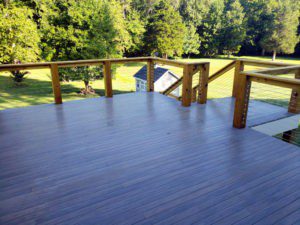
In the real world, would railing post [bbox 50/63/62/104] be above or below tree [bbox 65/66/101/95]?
above

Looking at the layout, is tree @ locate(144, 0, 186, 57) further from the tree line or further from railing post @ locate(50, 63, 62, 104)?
railing post @ locate(50, 63, 62, 104)

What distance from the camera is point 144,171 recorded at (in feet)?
8.75

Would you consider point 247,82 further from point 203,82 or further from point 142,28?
point 142,28

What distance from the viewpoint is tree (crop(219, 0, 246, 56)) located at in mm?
31219

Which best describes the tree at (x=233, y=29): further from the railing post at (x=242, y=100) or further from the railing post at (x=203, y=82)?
the railing post at (x=242, y=100)

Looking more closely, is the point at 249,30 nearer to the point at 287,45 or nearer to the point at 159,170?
the point at 287,45

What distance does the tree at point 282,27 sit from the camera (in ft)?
96.2

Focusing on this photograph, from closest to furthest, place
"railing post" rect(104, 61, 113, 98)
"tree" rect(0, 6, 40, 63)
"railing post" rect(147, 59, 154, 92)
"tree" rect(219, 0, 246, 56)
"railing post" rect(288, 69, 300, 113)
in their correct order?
"railing post" rect(288, 69, 300, 113), "railing post" rect(104, 61, 113, 98), "railing post" rect(147, 59, 154, 92), "tree" rect(0, 6, 40, 63), "tree" rect(219, 0, 246, 56)

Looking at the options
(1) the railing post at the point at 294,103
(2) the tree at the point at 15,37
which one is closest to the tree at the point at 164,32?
(2) the tree at the point at 15,37

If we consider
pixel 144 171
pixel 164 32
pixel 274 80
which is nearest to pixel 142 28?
pixel 164 32

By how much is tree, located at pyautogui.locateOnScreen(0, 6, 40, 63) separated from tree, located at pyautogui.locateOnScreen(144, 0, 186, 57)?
14341 mm

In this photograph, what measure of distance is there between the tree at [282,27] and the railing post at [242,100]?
102 ft

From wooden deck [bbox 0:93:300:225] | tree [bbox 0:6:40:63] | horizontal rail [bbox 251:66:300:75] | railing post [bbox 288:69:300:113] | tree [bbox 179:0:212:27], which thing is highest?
tree [bbox 179:0:212:27]

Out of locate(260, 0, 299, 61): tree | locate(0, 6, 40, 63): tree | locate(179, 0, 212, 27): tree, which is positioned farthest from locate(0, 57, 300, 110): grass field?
locate(260, 0, 299, 61): tree
